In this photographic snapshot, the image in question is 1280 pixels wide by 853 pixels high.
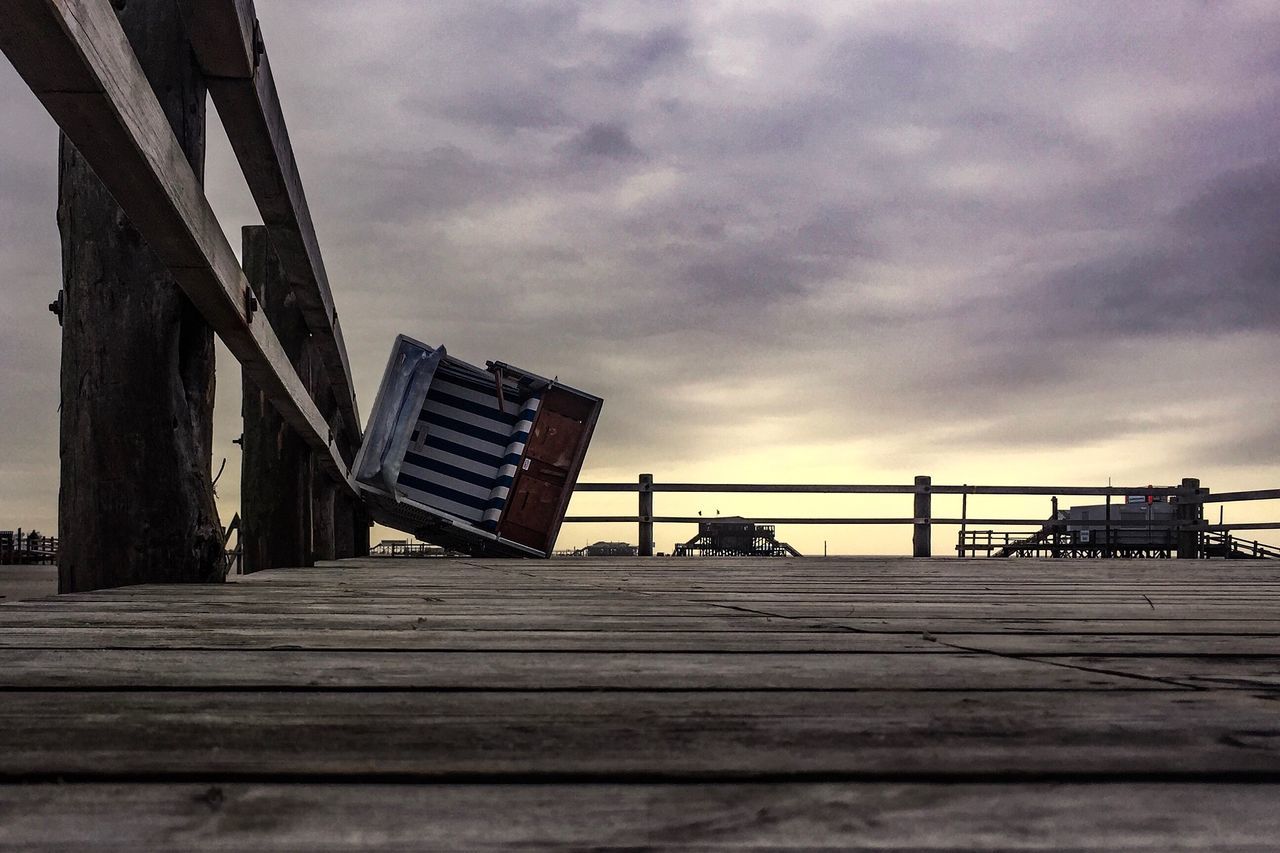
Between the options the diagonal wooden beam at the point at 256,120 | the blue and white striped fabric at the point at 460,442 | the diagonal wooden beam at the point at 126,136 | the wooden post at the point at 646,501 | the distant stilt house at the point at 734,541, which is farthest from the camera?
the distant stilt house at the point at 734,541

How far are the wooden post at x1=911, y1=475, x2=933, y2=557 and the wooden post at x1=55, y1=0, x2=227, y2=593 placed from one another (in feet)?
33.7

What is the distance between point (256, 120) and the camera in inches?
120

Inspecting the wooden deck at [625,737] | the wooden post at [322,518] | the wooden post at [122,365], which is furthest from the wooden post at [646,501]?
the wooden deck at [625,737]

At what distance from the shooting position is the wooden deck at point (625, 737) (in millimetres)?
788

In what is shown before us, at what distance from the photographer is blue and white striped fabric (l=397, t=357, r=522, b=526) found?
9.87 m

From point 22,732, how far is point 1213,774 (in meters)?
1.21

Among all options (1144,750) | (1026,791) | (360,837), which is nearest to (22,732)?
(360,837)

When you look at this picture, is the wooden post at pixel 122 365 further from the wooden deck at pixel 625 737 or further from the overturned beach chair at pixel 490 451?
the overturned beach chair at pixel 490 451

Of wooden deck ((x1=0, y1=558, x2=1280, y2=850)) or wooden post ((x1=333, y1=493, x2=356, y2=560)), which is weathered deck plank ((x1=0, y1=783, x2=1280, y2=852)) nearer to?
wooden deck ((x1=0, y1=558, x2=1280, y2=850))

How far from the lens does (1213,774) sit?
93 centimetres

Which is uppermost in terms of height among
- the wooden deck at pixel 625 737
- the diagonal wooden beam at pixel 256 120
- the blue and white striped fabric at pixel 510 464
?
the diagonal wooden beam at pixel 256 120

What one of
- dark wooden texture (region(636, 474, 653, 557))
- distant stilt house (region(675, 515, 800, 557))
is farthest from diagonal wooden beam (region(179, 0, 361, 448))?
distant stilt house (region(675, 515, 800, 557))

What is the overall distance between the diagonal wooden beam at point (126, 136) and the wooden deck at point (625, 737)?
0.86 meters

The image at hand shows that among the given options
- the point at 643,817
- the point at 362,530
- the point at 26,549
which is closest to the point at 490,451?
the point at 362,530
